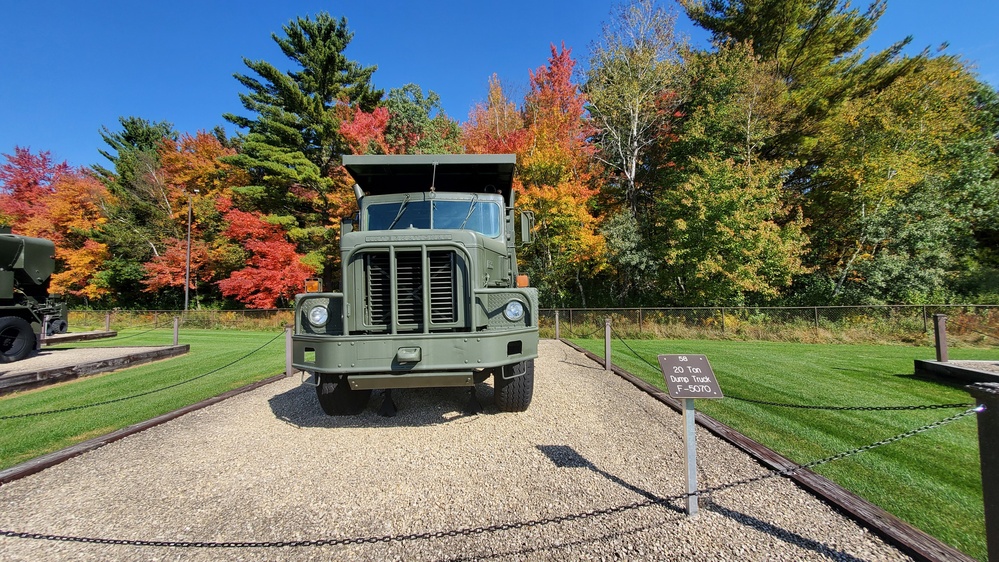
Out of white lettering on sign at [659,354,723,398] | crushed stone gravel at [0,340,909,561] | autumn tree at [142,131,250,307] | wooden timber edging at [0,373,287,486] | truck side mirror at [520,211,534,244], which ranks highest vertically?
autumn tree at [142,131,250,307]

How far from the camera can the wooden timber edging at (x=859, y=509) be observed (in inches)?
84.1

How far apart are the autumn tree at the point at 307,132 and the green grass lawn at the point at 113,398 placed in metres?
13.1

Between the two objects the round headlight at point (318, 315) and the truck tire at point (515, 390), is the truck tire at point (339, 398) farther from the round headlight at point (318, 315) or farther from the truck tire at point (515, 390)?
the truck tire at point (515, 390)

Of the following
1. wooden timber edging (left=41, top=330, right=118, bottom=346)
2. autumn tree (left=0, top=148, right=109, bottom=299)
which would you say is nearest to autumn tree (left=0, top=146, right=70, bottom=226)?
autumn tree (left=0, top=148, right=109, bottom=299)

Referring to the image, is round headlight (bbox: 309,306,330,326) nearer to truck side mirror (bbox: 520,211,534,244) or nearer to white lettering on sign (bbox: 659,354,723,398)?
truck side mirror (bbox: 520,211,534,244)

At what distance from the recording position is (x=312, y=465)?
361 centimetres

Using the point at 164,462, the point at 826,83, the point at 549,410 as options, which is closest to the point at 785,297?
the point at 826,83

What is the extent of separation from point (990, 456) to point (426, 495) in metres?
3.05

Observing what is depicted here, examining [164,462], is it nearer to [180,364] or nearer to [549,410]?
[549,410]

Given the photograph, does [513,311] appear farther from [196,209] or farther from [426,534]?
[196,209]

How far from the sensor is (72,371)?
7.93 metres

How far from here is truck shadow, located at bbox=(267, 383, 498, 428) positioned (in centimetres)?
477

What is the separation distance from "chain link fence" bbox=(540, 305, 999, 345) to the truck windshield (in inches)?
366

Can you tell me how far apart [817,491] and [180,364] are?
11843 millimetres
